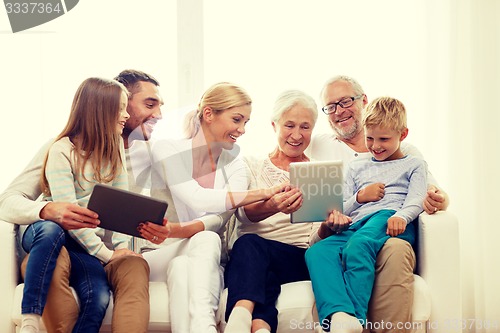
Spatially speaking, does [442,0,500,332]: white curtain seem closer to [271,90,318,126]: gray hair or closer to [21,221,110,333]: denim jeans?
[271,90,318,126]: gray hair

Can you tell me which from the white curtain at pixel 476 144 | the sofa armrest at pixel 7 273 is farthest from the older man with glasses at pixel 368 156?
the sofa armrest at pixel 7 273

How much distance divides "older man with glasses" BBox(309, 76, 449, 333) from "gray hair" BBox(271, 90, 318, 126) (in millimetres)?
172

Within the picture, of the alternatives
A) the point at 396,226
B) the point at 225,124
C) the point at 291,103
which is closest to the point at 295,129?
the point at 291,103

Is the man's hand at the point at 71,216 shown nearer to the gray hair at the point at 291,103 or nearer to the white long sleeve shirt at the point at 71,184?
the white long sleeve shirt at the point at 71,184

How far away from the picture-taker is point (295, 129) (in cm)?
261

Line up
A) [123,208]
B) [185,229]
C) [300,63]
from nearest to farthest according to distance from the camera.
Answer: [123,208], [185,229], [300,63]

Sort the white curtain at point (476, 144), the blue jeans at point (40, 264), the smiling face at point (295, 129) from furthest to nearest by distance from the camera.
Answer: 1. the white curtain at point (476, 144)
2. the smiling face at point (295, 129)
3. the blue jeans at point (40, 264)

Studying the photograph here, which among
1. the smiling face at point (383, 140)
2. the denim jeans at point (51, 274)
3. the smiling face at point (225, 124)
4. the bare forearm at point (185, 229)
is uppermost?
the smiling face at point (225, 124)

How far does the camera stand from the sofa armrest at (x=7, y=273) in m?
2.23

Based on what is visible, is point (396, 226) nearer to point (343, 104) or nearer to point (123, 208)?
point (343, 104)

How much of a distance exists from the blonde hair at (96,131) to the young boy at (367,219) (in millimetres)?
746

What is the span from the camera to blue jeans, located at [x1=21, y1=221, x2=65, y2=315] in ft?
6.73

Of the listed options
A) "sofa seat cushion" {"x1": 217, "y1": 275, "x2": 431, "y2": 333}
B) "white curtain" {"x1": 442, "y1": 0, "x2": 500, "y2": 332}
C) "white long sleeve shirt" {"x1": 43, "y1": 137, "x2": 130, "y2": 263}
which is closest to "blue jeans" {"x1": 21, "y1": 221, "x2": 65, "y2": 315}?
"white long sleeve shirt" {"x1": 43, "y1": 137, "x2": 130, "y2": 263}

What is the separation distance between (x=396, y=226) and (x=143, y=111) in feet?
3.54
